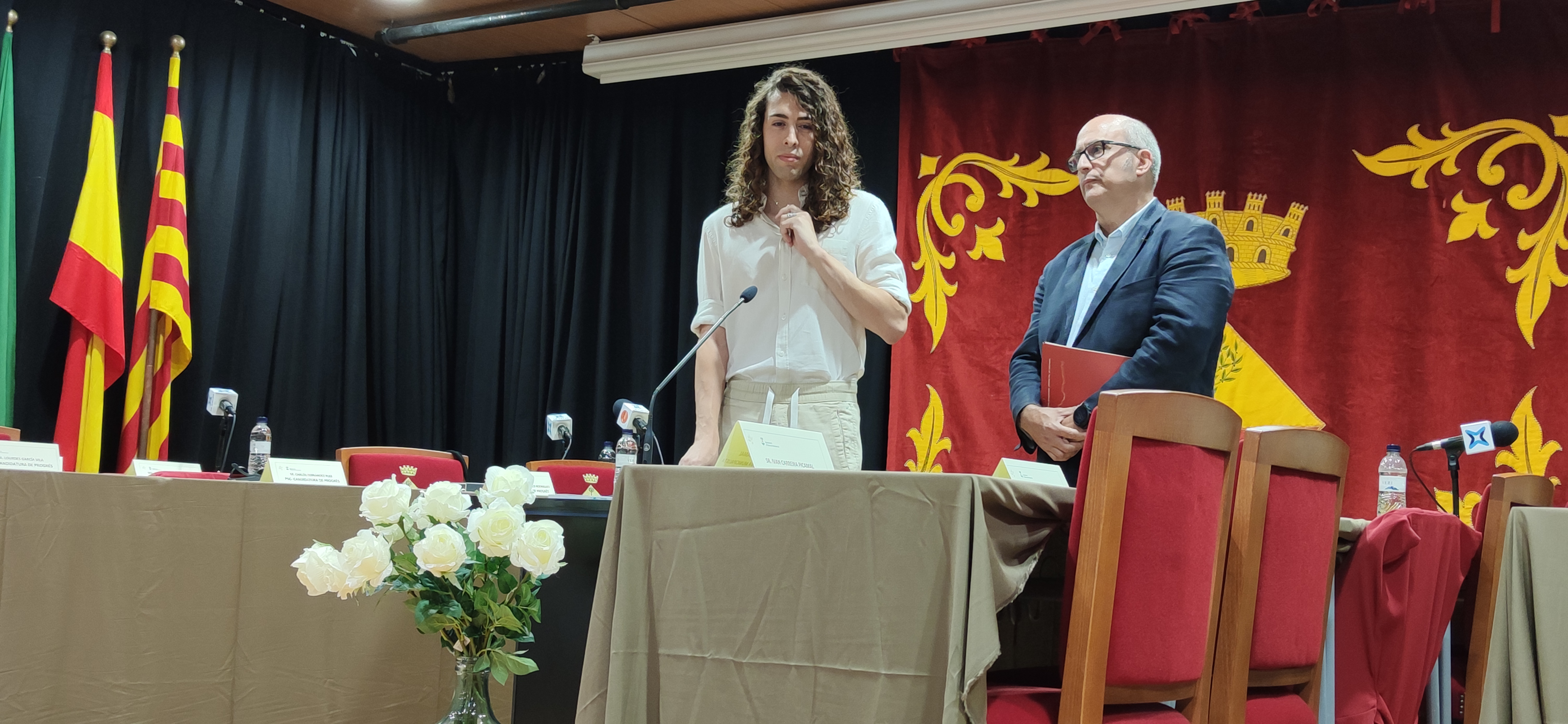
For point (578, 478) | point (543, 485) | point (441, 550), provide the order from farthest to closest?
point (578, 478)
point (543, 485)
point (441, 550)

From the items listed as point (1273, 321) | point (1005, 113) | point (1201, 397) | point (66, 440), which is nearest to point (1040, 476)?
point (1201, 397)

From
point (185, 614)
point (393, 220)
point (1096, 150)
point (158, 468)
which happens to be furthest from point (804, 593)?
point (393, 220)

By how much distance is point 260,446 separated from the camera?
3.89 m

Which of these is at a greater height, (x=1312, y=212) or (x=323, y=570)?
(x=1312, y=212)

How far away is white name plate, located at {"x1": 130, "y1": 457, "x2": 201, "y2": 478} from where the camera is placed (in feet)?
8.54

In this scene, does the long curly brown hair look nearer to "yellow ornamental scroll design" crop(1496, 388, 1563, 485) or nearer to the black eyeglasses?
the black eyeglasses

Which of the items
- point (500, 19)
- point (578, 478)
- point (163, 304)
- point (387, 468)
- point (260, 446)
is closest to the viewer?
point (387, 468)

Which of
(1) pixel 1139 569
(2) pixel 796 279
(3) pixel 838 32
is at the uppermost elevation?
(3) pixel 838 32

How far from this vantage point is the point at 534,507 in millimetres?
2006

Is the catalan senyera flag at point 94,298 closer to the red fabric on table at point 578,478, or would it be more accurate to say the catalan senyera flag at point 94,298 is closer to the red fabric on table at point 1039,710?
the red fabric on table at point 578,478

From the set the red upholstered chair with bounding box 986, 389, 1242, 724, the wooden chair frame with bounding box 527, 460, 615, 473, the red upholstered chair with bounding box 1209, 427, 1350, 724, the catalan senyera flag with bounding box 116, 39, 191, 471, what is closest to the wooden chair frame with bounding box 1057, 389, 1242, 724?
the red upholstered chair with bounding box 986, 389, 1242, 724

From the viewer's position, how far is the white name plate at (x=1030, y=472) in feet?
6.20

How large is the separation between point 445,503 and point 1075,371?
1.20 m

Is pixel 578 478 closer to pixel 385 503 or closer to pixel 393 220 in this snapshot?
pixel 385 503
